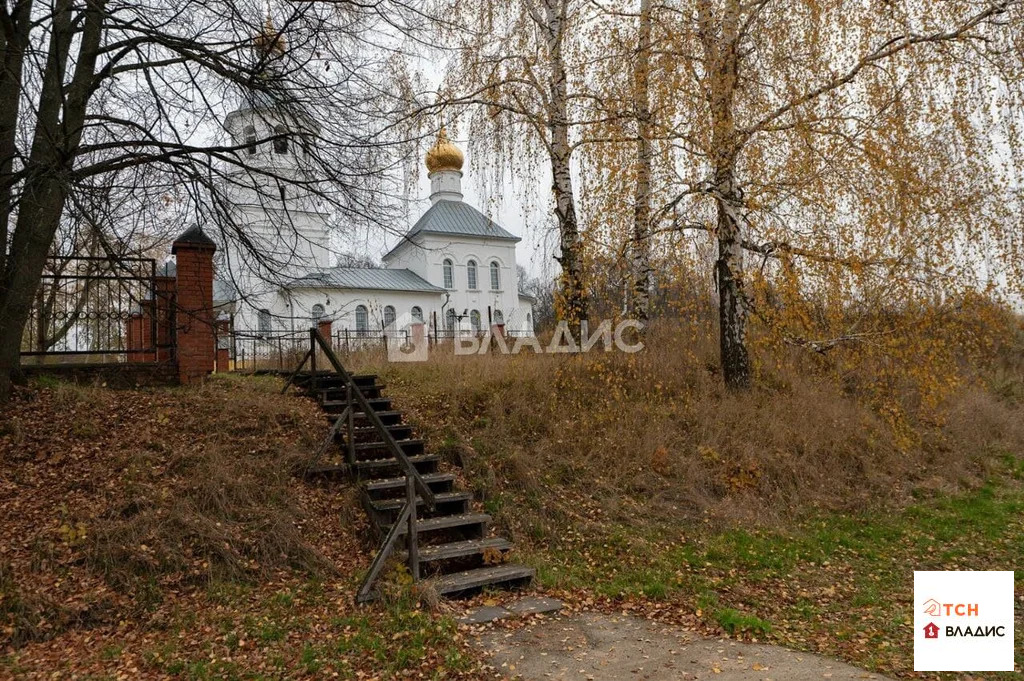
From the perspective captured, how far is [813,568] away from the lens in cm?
682

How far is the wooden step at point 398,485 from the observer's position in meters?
7.09

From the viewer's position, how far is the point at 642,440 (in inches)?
361

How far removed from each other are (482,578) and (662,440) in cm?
414

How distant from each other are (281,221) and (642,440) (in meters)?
5.50

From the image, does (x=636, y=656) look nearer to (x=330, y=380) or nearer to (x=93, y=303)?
(x=330, y=380)

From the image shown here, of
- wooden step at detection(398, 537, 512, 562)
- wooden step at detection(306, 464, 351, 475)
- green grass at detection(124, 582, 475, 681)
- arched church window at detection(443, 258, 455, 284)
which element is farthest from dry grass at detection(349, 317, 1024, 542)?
arched church window at detection(443, 258, 455, 284)

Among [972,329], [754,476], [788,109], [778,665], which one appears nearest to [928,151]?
[788,109]

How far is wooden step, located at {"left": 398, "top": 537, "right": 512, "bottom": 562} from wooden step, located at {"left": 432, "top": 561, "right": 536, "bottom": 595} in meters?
0.16

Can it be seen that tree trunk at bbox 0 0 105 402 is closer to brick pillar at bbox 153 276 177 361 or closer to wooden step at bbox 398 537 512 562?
brick pillar at bbox 153 276 177 361

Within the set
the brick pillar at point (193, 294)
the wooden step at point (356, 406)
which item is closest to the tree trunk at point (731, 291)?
the wooden step at point (356, 406)

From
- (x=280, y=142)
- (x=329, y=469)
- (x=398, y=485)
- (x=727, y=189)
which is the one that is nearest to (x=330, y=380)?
(x=329, y=469)

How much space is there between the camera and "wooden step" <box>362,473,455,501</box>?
709cm

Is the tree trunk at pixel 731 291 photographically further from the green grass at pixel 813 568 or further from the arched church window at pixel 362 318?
the arched church window at pixel 362 318

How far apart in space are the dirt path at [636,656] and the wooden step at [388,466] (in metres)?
2.75
